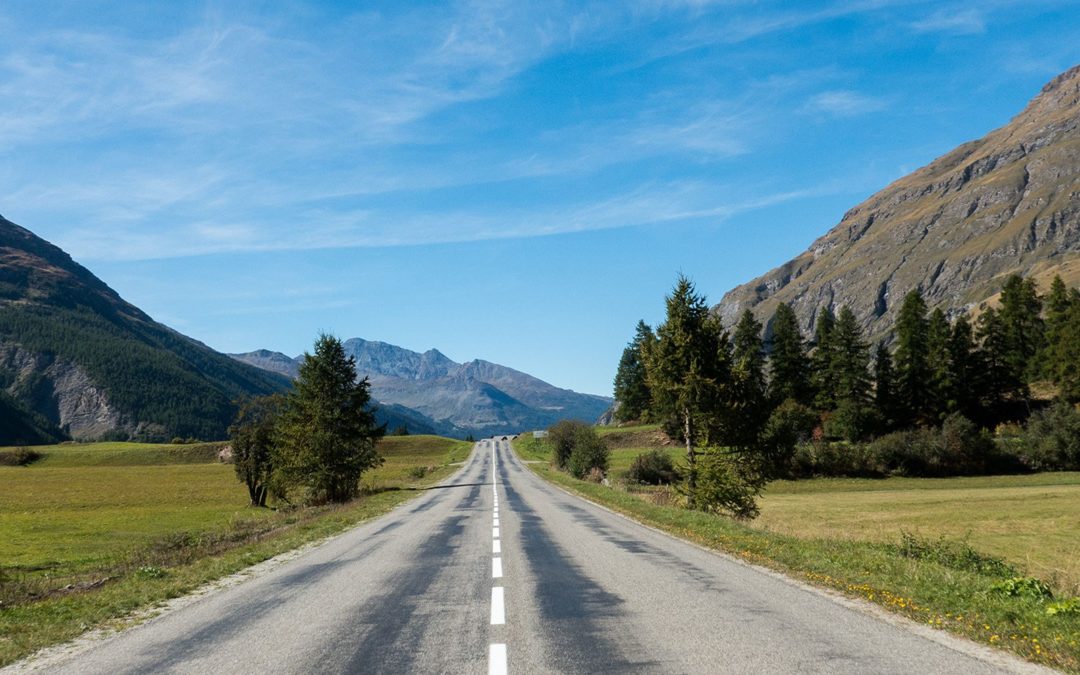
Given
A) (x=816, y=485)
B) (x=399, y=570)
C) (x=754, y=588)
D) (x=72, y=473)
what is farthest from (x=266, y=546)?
(x=72, y=473)

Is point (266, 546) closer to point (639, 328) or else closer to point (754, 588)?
point (754, 588)

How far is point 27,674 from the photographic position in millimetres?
7254

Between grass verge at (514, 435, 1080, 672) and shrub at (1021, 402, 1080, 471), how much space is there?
210ft

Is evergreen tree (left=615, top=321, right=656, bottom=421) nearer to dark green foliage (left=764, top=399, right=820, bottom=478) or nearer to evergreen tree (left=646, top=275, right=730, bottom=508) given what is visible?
dark green foliage (left=764, top=399, right=820, bottom=478)

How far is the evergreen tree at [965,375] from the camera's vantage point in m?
79.7

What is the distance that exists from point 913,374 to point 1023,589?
8039cm

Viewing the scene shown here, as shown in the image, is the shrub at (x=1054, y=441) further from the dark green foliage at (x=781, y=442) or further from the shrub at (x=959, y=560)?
the shrub at (x=959, y=560)

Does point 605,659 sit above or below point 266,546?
above

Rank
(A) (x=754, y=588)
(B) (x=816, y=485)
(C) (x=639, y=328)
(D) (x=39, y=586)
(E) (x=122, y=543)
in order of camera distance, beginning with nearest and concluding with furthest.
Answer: (A) (x=754, y=588)
(D) (x=39, y=586)
(E) (x=122, y=543)
(B) (x=816, y=485)
(C) (x=639, y=328)

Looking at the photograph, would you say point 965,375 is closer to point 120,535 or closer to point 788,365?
point 788,365

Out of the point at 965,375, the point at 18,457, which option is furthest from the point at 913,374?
the point at 18,457

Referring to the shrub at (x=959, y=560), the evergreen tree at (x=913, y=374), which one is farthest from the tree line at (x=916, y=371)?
the shrub at (x=959, y=560)

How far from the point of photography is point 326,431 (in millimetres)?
45188

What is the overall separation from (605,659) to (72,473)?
4201 inches
